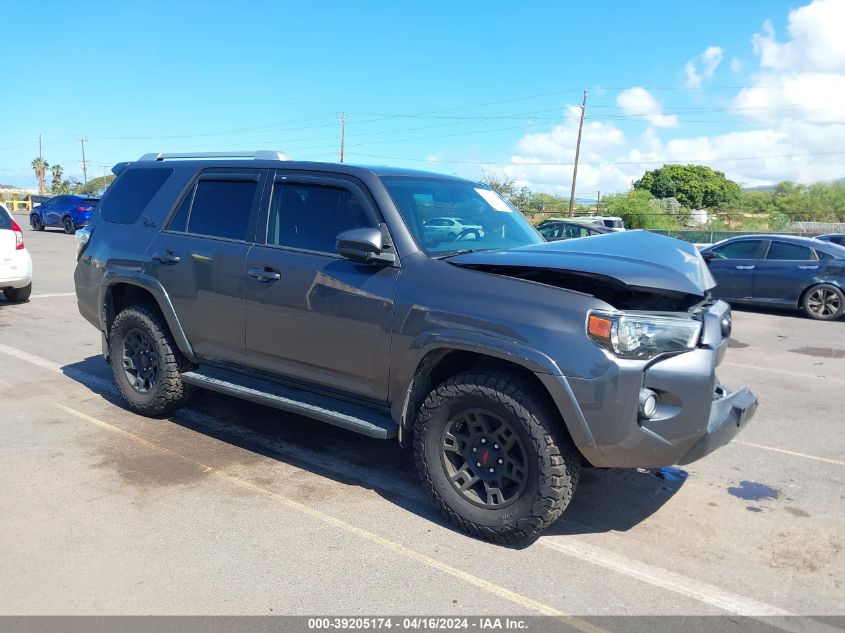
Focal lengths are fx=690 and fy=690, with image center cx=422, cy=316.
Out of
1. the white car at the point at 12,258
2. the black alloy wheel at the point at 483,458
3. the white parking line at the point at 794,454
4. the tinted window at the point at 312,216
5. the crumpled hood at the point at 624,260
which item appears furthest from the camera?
the white car at the point at 12,258

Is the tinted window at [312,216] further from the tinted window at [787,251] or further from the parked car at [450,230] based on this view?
the tinted window at [787,251]

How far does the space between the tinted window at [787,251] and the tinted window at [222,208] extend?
11.3 meters

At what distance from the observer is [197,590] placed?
10.3 feet

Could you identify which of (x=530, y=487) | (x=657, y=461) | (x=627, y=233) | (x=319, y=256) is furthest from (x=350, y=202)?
(x=657, y=461)

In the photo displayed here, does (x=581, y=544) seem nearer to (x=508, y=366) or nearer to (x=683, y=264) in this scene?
(x=508, y=366)

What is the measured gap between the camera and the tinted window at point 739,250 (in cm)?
1322

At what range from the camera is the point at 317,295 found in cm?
424

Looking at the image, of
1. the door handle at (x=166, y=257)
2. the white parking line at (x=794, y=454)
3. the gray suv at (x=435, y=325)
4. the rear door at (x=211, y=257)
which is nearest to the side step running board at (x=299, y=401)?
the gray suv at (x=435, y=325)

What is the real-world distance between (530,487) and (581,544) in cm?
51

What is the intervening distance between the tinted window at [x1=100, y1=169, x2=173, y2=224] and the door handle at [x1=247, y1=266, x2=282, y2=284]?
150 centimetres

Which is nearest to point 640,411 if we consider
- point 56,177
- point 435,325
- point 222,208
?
point 435,325

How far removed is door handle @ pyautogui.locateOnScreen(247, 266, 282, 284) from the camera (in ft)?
14.6

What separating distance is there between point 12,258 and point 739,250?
12.7 meters

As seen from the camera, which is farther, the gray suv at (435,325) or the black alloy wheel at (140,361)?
the black alloy wheel at (140,361)
